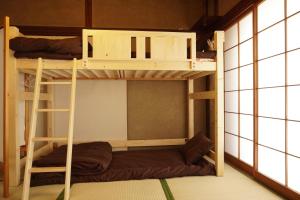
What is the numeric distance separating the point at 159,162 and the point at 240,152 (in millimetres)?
1156

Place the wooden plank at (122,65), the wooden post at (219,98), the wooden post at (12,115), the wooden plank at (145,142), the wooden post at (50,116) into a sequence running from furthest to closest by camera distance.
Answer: the wooden plank at (145,142) → the wooden post at (50,116) → the wooden post at (219,98) → the wooden plank at (122,65) → the wooden post at (12,115)

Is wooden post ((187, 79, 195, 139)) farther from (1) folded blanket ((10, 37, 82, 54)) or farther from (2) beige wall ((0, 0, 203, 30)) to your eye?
(1) folded blanket ((10, 37, 82, 54))

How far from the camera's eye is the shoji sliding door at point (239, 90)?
10.2 ft

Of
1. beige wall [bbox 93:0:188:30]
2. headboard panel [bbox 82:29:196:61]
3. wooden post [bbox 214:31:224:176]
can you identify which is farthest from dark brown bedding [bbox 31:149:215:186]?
beige wall [bbox 93:0:188:30]

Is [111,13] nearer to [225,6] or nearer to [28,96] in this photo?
[225,6]

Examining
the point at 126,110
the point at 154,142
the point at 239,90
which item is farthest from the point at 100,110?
the point at 239,90

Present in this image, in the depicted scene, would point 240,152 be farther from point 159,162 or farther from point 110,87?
point 110,87

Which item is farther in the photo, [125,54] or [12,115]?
[125,54]

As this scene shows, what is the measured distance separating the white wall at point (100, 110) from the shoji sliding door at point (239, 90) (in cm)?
172

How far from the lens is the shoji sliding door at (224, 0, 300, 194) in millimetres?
2293

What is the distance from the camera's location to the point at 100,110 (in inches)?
166

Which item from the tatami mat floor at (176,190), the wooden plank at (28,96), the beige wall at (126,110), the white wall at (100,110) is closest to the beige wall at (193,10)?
the beige wall at (126,110)

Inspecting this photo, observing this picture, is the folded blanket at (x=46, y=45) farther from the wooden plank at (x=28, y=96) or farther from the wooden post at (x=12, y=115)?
the wooden plank at (x=28, y=96)

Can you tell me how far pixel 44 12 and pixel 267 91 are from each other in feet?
13.0
